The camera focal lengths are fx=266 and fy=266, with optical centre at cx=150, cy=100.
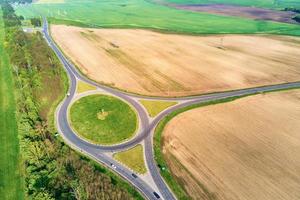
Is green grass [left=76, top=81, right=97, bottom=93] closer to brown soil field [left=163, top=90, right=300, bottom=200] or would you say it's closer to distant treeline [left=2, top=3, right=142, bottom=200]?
distant treeline [left=2, top=3, right=142, bottom=200]

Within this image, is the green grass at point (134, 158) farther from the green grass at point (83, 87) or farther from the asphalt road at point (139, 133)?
the green grass at point (83, 87)

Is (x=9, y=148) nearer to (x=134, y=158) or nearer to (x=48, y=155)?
(x=48, y=155)

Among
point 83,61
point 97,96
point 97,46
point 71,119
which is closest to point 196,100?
point 97,96

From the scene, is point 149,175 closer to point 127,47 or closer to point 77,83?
point 77,83

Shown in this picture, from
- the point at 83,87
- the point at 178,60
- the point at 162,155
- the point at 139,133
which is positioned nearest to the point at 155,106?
the point at 139,133

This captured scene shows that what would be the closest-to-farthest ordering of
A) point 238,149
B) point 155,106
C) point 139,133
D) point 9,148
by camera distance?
point 238,149, point 9,148, point 139,133, point 155,106

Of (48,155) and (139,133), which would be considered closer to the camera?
(48,155)

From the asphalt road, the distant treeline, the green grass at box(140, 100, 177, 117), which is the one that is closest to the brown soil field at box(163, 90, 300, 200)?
the asphalt road
